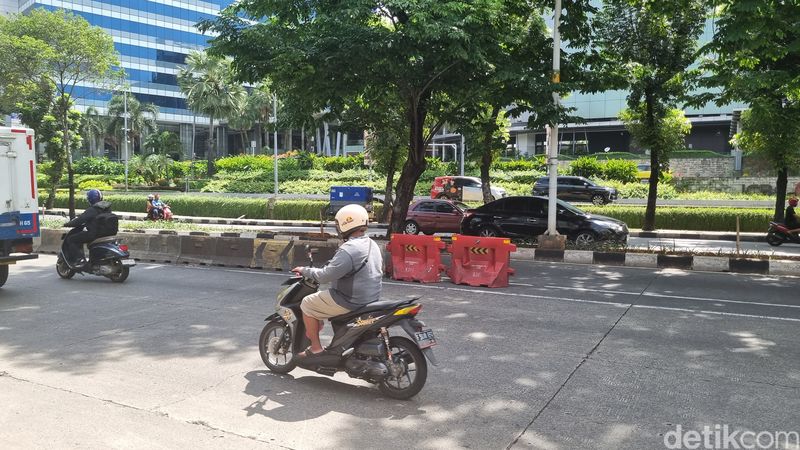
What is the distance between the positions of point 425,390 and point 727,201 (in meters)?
29.6

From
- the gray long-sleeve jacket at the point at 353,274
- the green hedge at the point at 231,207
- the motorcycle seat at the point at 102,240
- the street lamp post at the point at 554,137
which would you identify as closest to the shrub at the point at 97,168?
the green hedge at the point at 231,207

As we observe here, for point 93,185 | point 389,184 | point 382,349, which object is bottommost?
point 382,349

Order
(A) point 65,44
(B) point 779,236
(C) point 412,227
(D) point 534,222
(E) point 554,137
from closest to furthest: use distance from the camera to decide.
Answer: (E) point 554,137 → (D) point 534,222 → (B) point 779,236 → (C) point 412,227 → (A) point 65,44

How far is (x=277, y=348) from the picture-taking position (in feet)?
19.3

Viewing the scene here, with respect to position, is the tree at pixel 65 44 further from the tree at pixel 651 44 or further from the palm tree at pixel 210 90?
the palm tree at pixel 210 90

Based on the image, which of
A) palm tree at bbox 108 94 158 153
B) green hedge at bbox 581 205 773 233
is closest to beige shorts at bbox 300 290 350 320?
green hedge at bbox 581 205 773 233

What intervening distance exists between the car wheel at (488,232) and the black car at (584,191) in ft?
48.1

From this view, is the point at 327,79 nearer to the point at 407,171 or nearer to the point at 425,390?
the point at 407,171

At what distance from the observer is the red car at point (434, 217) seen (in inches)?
843

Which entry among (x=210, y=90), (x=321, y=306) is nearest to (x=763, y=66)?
(x=321, y=306)

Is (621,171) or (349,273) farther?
(621,171)

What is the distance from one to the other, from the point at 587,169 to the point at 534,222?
970 inches

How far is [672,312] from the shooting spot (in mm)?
8484

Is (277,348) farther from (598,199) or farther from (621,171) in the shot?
(621,171)
